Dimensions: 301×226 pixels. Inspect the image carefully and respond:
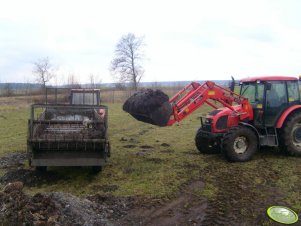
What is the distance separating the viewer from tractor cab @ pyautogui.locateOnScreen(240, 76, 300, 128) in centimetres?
902

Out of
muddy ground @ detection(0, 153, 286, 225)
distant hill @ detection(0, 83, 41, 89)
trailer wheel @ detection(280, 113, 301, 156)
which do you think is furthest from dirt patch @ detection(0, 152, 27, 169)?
distant hill @ detection(0, 83, 41, 89)

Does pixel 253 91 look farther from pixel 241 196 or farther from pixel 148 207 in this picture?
pixel 148 207

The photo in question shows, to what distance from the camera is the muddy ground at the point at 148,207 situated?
4922 millimetres

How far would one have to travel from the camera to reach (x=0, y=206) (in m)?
5.09

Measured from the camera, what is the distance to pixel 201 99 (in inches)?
343

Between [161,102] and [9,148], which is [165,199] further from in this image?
[9,148]

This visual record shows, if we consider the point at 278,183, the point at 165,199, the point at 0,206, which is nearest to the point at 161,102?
the point at 165,199

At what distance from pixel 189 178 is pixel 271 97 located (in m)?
3.20

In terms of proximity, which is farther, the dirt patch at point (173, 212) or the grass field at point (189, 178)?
the grass field at point (189, 178)

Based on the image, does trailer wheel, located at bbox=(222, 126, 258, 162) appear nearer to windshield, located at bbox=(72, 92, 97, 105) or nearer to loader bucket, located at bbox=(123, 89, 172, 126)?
loader bucket, located at bbox=(123, 89, 172, 126)

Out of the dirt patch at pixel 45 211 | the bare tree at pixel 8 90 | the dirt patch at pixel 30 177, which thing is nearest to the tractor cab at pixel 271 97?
the dirt patch at pixel 30 177

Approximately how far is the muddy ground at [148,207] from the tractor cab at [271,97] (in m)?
2.41

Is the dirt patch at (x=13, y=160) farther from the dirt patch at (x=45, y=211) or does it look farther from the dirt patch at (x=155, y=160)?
the dirt patch at (x=45, y=211)

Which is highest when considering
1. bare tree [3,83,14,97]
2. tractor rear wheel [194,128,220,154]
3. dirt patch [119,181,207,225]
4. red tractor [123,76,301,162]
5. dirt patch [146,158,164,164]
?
bare tree [3,83,14,97]
